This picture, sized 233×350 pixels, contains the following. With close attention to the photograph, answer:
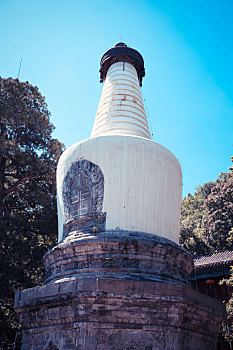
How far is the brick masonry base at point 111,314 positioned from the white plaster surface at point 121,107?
448 cm

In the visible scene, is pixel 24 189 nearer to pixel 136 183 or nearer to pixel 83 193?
pixel 83 193

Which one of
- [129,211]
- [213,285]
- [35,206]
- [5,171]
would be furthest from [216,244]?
[129,211]

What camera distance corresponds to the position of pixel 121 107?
10.6 meters

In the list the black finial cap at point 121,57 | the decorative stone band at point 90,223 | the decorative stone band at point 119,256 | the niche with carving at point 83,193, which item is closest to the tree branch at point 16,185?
the black finial cap at point 121,57

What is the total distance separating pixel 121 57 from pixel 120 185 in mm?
5839

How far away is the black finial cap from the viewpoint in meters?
12.2

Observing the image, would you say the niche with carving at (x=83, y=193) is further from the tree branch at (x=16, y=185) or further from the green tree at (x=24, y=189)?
the tree branch at (x=16, y=185)

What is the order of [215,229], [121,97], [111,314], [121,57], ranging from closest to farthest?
[111,314]
[121,97]
[121,57]
[215,229]

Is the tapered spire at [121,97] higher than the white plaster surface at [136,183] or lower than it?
higher

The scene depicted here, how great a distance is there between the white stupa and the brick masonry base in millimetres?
1489

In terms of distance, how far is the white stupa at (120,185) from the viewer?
8.37 meters

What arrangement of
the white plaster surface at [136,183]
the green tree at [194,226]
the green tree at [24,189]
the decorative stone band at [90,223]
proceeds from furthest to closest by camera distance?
1. the green tree at [194,226]
2. the green tree at [24,189]
3. the white plaster surface at [136,183]
4. the decorative stone band at [90,223]

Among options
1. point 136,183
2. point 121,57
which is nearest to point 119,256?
point 136,183

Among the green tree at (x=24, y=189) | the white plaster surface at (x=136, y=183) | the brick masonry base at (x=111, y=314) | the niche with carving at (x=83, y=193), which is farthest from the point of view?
the green tree at (x=24, y=189)
